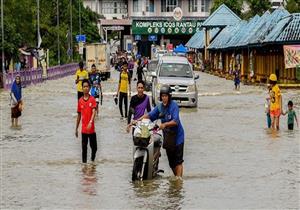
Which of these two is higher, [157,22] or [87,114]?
[157,22]

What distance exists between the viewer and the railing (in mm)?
49844

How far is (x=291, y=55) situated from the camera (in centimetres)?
4784

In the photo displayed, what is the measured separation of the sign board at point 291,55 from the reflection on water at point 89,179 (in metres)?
31.4

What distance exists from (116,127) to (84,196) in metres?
12.1

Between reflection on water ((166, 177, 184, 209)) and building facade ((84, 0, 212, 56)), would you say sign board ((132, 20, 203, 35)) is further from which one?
reflection on water ((166, 177, 184, 209))

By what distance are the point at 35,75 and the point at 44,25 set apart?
25.0 metres

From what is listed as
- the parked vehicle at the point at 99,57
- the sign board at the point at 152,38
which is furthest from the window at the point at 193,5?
the parked vehicle at the point at 99,57

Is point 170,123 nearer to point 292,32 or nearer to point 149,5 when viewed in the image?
point 292,32

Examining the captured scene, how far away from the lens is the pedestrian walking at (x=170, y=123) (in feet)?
47.9

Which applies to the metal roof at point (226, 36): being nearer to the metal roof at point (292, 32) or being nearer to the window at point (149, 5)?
the metal roof at point (292, 32)

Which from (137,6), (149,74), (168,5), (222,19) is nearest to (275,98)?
(149,74)

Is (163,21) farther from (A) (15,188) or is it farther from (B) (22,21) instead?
(A) (15,188)

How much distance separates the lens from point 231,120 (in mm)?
28672

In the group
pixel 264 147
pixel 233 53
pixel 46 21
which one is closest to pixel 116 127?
pixel 264 147
